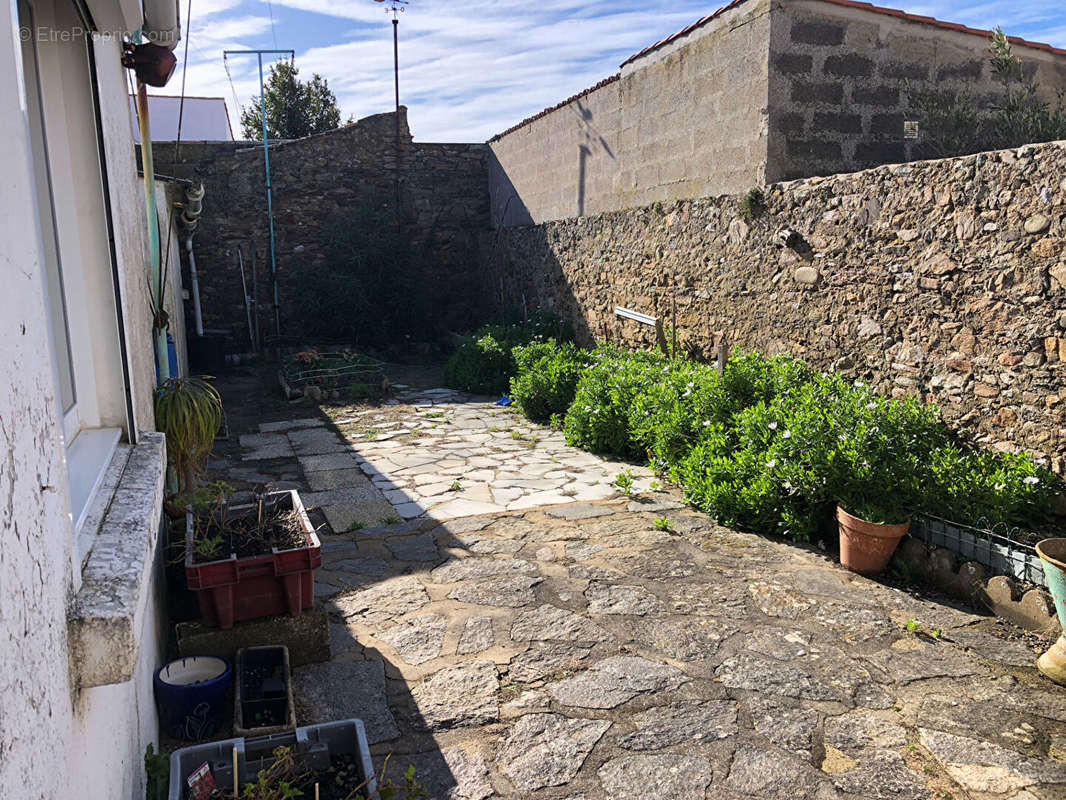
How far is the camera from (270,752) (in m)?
2.64

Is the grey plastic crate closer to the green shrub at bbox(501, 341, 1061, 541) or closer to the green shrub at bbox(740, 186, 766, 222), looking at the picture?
the green shrub at bbox(501, 341, 1061, 541)

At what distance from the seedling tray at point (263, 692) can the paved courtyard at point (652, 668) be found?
147 millimetres

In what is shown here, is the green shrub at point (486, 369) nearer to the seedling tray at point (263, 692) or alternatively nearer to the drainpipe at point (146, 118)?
the drainpipe at point (146, 118)

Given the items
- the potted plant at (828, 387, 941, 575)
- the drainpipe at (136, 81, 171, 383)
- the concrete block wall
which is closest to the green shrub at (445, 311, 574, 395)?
the concrete block wall

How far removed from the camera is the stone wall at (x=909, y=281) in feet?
14.6

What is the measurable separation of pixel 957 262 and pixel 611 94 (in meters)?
5.39

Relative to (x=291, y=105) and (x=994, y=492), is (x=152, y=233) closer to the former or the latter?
(x=994, y=492)

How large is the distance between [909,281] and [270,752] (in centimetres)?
471

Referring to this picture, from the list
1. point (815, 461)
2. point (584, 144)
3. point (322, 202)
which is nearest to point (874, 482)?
point (815, 461)

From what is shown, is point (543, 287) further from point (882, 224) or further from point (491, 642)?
point (491, 642)

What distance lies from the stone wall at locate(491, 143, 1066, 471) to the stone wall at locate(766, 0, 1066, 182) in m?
0.55

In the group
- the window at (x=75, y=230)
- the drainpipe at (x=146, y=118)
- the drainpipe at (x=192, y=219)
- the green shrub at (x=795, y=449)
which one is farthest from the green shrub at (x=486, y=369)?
the window at (x=75, y=230)

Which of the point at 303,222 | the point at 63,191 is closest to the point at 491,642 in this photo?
the point at 63,191

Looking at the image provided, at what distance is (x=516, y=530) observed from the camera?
531cm
